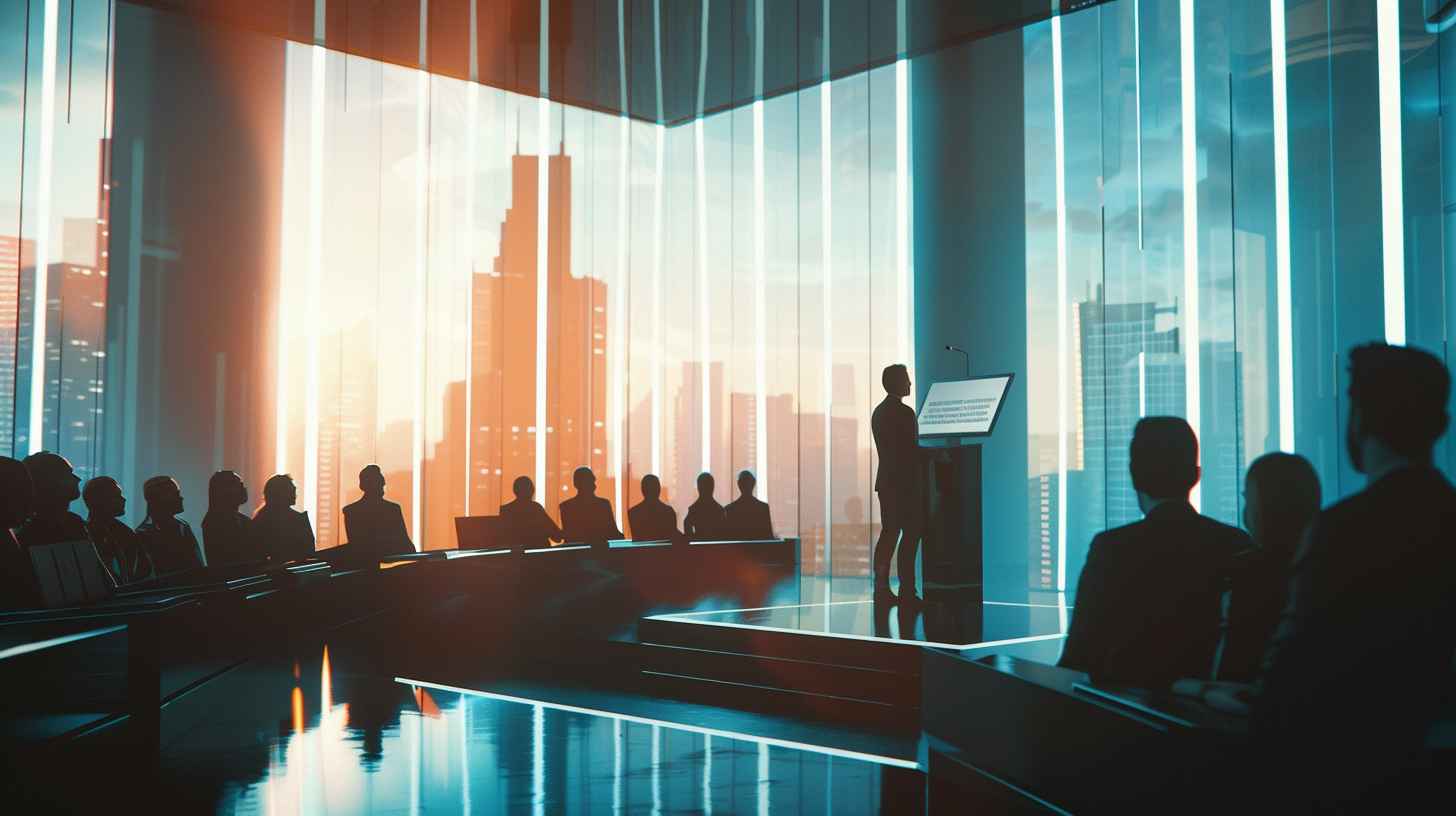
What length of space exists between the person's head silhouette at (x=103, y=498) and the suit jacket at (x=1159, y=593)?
15.9ft

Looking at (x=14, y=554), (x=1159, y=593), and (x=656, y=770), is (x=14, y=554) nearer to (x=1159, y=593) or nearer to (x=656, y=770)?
(x=656, y=770)

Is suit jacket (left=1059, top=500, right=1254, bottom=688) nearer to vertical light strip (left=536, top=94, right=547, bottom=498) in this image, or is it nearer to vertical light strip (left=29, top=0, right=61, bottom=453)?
vertical light strip (left=29, top=0, right=61, bottom=453)

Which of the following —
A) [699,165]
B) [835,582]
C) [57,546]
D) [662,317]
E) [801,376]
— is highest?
[699,165]

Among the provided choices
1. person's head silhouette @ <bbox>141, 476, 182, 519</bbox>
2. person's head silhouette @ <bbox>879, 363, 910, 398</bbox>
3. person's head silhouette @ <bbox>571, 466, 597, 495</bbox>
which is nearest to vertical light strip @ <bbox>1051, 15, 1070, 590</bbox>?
person's head silhouette @ <bbox>879, 363, 910, 398</bbox>

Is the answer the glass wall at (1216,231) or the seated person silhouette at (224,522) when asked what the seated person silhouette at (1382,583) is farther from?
the seated person silhouette at (224,522)

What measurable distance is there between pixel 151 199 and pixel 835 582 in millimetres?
7157

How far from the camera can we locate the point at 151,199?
889 cm

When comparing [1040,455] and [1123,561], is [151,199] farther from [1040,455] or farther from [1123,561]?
[1123,561]

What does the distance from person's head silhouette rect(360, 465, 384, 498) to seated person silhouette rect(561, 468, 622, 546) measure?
6.02 feet

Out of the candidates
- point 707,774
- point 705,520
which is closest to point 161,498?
point 707,774

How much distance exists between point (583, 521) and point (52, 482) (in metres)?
5.33

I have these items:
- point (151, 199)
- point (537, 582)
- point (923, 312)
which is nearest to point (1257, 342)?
point (923, 312)

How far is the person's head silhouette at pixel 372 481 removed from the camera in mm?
8180

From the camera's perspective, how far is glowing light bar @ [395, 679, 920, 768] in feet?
12.1
